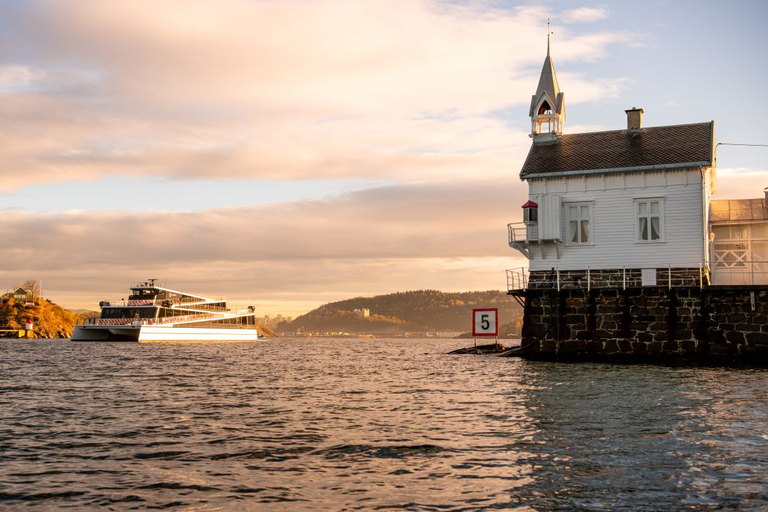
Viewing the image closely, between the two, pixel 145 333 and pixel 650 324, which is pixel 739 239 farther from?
pixel 145 333

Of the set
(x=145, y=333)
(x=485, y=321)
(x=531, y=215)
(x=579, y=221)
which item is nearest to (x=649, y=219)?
(x=579, y=221)

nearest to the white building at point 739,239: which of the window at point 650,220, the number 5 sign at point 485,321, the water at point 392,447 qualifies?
the window at point 650,220

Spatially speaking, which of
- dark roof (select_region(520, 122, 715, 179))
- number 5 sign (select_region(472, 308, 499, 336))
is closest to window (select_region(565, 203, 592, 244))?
dark roof (select_region(520, 122, 715, 179))

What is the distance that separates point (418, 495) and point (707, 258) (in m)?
33.1

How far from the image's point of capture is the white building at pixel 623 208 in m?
39.5

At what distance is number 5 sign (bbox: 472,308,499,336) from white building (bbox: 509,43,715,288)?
8.44 meters

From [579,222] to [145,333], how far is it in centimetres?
6460

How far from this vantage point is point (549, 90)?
47125mm

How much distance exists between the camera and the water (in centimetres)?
1041

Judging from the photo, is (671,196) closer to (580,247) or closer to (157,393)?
(580,247)

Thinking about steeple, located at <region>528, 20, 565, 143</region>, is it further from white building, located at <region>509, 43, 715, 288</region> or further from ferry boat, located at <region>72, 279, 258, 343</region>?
ferry boat, located at <region>72, 279, 258, 343</region>

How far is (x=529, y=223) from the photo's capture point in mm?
42688

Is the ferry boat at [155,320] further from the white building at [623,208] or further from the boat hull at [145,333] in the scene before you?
the white building at [623,208]

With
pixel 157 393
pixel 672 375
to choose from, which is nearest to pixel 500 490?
pixel 157 393
